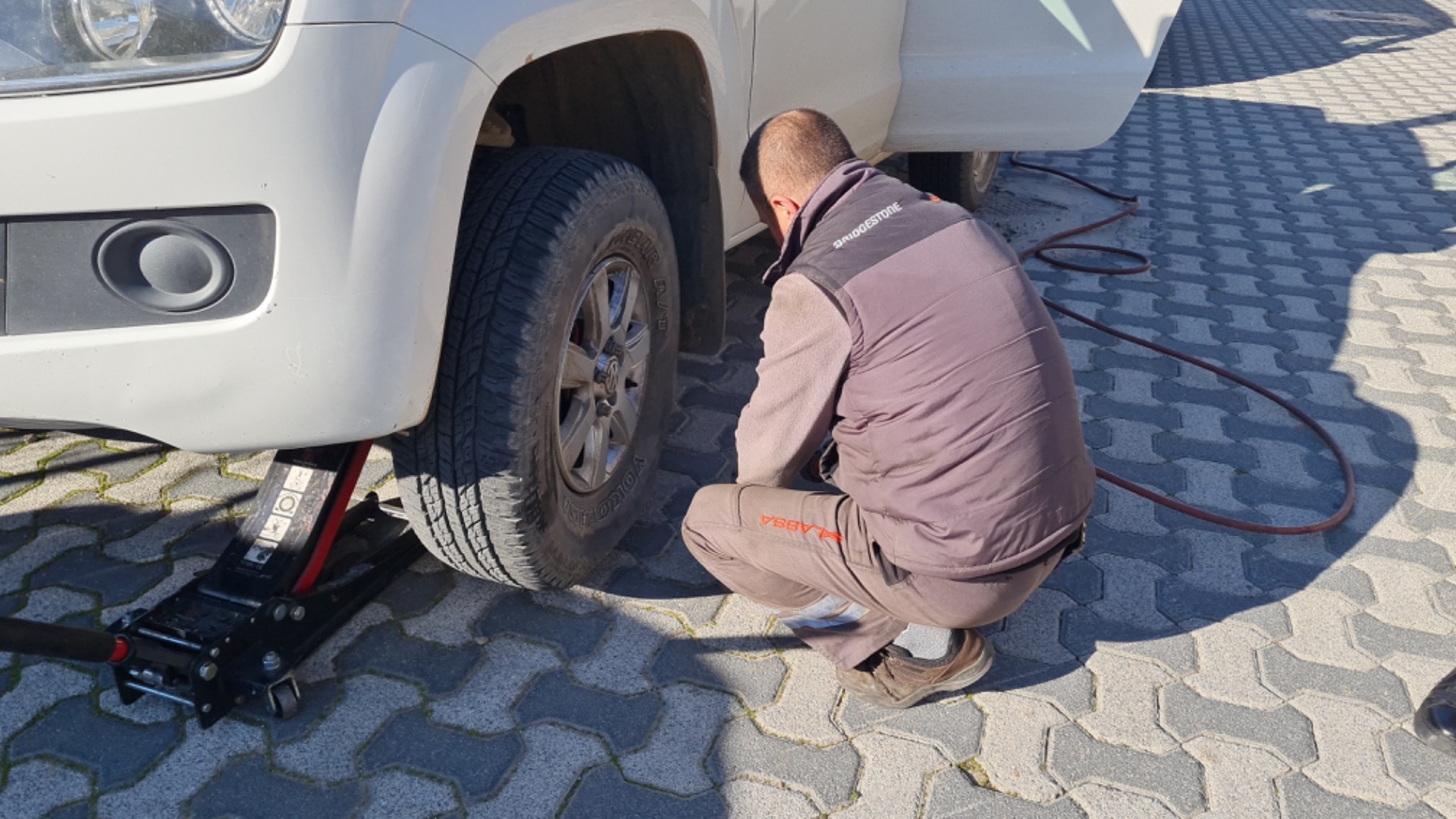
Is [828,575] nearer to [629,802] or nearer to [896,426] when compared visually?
[896,426]

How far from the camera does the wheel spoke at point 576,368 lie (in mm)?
2268

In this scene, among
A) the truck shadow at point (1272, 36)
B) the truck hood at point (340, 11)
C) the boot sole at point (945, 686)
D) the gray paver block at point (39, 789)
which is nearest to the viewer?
the truck hood at point (340, 11)

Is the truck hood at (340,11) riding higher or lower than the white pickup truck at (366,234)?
higher

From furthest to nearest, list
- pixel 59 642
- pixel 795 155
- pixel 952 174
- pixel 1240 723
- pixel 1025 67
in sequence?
1. pixel 952 174
2. pixel 1025 67
3. pixel 1240 723
4. pixel 795 155
5. pixel 59 642

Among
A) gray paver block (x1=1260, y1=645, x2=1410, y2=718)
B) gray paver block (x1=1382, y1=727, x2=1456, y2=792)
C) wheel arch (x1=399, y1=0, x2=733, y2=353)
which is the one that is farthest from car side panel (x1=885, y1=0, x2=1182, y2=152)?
gray paver block (x1=1382, y1=727, x2=1456, y2=792)

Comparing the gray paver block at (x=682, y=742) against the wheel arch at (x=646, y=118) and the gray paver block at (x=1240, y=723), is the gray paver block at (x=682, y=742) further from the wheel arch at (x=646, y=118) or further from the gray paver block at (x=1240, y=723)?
the wheel arch at (x=646, y=118)

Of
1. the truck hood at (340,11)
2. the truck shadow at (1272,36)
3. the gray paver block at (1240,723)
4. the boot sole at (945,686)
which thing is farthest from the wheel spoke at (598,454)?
the truck shadow at (1272,36)

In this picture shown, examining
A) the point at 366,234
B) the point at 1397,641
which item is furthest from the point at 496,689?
the point at 1397,641

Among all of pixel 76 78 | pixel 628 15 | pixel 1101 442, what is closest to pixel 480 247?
pixel 628 15

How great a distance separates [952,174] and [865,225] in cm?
309

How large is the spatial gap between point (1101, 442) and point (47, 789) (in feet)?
8.80

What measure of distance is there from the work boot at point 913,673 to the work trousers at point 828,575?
0.14 feet

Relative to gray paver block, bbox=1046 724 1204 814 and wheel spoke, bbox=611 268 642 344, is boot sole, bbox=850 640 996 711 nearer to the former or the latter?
gray paver block, bbox=1046 724 1204 814

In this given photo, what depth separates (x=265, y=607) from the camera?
82.4 inches
